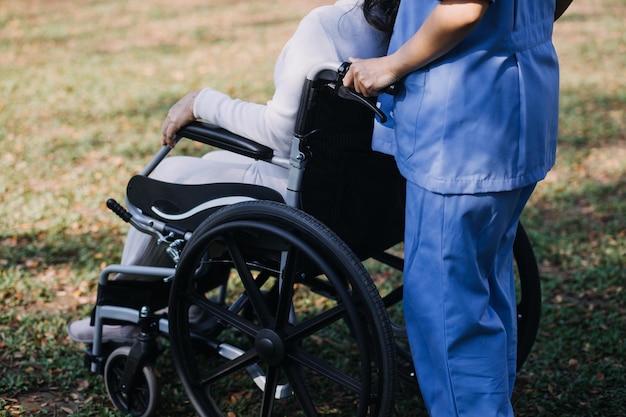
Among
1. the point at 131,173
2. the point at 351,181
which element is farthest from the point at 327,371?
the point at 131,173

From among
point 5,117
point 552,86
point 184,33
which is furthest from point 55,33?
point 552,86

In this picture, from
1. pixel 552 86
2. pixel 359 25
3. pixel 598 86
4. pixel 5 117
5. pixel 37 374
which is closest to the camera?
pixel 552 86

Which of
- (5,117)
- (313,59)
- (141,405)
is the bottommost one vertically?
(141,405)

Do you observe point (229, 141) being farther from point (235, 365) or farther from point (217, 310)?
point (235, 365)

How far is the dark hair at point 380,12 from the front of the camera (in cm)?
219

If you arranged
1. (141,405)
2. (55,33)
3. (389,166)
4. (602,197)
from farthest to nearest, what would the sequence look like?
(55,33), (602,197), (141,405), (389,166)

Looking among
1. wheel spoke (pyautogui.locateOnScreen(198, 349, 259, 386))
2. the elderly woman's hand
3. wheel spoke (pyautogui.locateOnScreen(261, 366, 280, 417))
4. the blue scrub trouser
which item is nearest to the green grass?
wheel spoke (pyautogui.locateOnScreen(198, 349, 259, 386))

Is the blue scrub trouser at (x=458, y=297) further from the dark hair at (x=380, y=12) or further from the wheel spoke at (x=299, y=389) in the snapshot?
the dark hair at (x=380, y=12)

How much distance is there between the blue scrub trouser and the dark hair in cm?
50

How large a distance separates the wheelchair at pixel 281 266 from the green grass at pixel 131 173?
334 mm

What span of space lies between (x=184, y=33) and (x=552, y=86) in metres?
8.79

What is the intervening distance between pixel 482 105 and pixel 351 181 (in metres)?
0.57

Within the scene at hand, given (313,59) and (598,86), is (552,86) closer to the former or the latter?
(313,59)

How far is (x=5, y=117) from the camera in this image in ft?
21.1
